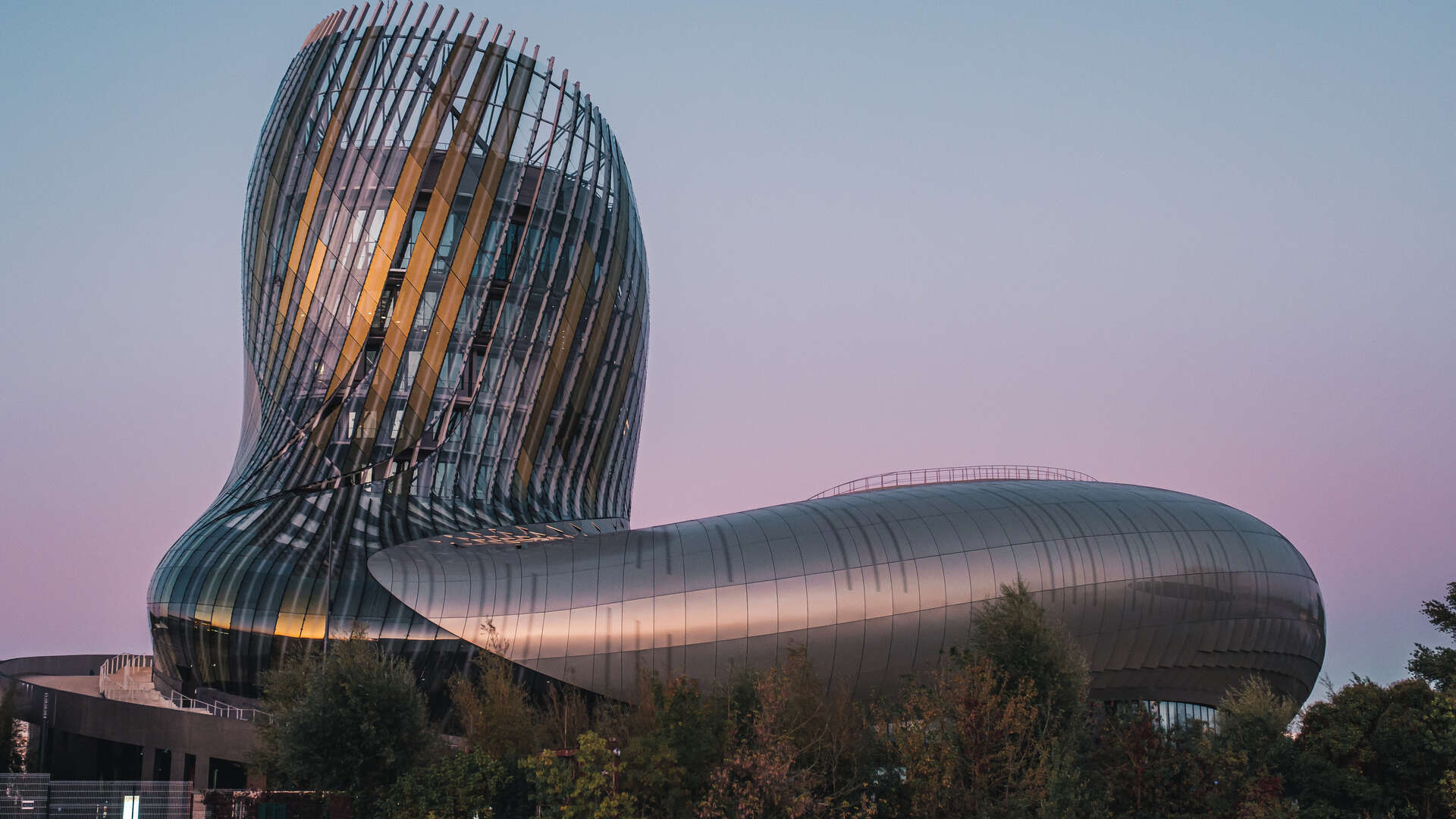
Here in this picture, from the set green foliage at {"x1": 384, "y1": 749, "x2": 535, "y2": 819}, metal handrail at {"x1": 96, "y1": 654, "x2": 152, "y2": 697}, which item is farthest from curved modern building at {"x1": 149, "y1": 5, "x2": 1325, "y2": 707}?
green foliage at {"x1": 384, "y1": 749, "x2": 535, "y2": 819}

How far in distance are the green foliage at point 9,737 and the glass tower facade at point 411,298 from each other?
21.2 ft

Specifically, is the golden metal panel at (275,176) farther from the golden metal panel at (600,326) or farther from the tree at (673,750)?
the tree at (673,750)

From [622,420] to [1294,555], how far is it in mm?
37174

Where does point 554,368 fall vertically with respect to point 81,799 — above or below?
above

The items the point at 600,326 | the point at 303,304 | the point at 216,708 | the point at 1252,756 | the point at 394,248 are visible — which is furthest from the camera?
the point at 600,326

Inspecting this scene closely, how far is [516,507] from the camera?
221 ft

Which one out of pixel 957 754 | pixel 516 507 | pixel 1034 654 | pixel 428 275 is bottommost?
pixel 957 754

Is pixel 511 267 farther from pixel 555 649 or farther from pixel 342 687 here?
pixel 342 687

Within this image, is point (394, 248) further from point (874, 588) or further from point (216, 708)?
point (874, 588)

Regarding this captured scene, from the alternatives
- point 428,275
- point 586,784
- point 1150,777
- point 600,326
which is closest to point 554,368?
point 600,326

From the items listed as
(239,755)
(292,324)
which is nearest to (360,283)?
(292,324)

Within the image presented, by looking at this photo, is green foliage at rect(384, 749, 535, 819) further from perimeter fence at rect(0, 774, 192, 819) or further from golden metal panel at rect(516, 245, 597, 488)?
golden metal panel at rect(516, 245, 597, 488)

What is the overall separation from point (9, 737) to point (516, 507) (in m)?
24.6

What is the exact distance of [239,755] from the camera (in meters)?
51.3
